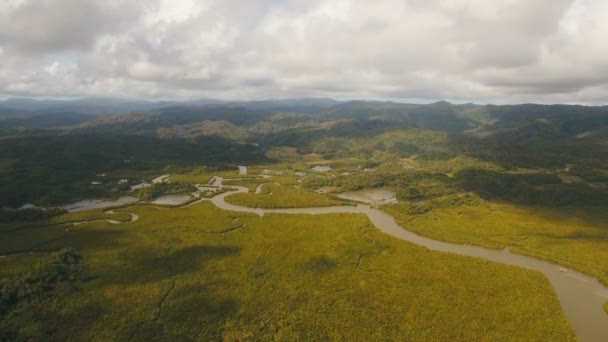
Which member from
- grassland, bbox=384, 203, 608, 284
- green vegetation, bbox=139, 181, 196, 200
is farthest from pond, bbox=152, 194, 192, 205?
grassland, bbox=384, 203, 608, 284

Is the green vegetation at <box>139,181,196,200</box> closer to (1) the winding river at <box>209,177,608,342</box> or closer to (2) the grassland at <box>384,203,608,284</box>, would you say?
(1) the winding river at <box>209,177,608,342</box>

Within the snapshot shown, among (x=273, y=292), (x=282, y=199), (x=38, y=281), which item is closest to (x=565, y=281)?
(x=273, y=292)

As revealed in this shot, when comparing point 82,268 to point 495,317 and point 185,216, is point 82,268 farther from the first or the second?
point 495,317

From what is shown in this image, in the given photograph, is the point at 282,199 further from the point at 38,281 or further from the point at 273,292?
the point at 38,281

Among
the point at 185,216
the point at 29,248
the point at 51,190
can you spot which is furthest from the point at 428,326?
the point at 51,190

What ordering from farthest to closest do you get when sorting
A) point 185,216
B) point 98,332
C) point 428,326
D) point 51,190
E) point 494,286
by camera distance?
→ point 51,190 → point 185,216 → point 494,286 → point 428,326 → point 98,332

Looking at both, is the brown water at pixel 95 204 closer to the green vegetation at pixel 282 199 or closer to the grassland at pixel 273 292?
the grassland at pixel 273 292

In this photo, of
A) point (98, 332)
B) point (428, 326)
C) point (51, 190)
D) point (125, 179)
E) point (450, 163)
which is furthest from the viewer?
point (450, 163)
